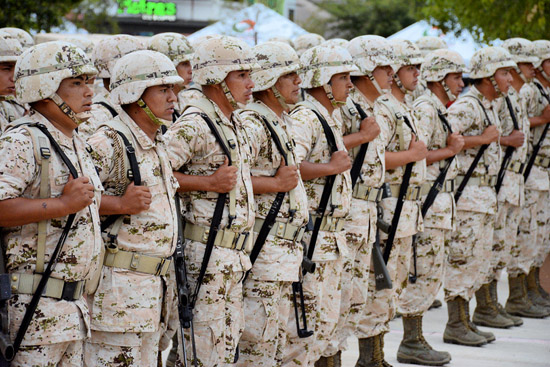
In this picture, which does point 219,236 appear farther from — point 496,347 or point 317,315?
point 496,347

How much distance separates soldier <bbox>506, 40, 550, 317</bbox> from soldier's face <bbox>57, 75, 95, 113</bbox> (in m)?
6.88

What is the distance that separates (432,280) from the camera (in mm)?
8727

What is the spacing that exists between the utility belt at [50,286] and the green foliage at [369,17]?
113 feet

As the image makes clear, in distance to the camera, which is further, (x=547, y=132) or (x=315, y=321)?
(x=547, y=132)

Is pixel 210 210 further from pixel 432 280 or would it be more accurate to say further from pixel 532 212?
pixel 532 212

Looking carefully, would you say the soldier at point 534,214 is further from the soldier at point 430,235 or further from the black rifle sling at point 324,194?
the black rifle sling at point 324,194

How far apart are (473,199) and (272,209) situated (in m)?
3.57

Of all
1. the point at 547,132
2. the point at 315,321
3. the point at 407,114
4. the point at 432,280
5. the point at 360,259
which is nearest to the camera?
the point at 315,321

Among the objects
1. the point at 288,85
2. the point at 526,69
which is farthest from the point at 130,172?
the point at 526,69

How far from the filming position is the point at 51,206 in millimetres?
4516

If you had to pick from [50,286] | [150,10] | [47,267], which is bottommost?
[50,286]

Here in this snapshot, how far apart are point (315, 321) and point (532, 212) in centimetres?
509

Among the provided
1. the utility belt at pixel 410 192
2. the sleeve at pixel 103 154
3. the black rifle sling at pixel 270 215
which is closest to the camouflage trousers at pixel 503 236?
the utility belt at pixel 410 192

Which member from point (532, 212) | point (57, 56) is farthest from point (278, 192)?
point (532, 212)
